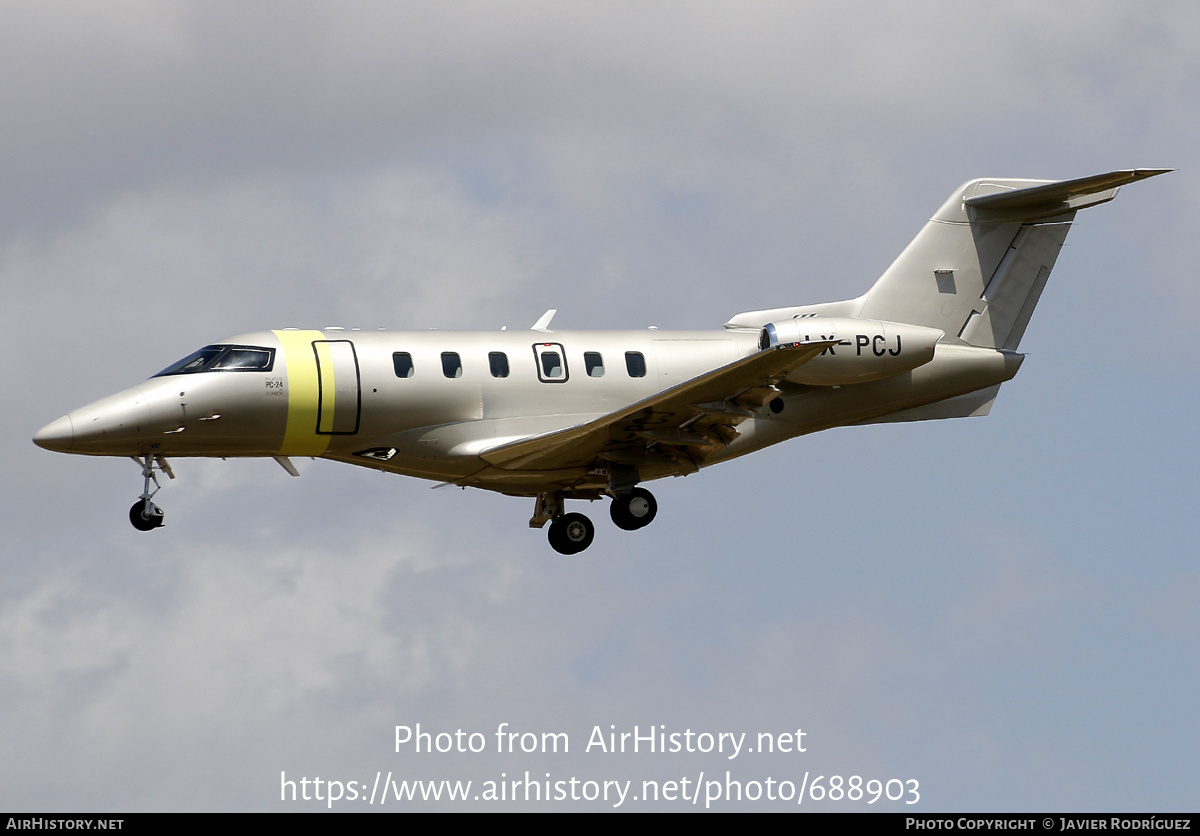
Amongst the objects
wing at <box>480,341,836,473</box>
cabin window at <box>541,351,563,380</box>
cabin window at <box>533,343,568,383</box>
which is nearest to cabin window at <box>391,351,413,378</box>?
wing at <box>480,341,836,473</box>

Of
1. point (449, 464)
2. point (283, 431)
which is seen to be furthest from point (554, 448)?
point (283, 431)

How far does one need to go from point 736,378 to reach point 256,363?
26.8 ft

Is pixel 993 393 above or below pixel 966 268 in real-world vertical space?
below

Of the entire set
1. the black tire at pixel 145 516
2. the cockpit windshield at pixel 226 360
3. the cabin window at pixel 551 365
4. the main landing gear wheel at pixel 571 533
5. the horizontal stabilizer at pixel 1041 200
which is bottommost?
the main landing gear wheel at pixel 571 533

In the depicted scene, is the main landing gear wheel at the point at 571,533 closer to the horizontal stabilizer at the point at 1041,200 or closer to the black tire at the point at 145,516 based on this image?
the black tire at the point at 145,516

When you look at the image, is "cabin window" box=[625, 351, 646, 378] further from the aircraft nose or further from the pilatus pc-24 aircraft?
the aircraft nose

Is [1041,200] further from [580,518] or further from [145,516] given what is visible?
[145,516]

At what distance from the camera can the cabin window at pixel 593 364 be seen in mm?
31531

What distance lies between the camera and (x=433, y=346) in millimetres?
30906

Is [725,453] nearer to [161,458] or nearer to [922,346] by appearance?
[922,346]

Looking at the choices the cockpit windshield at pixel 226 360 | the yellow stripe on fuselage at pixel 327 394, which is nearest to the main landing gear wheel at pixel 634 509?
the yellow stripe on fuselage at pixel 327 394

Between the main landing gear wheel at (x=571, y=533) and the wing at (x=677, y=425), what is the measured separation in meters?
1.58

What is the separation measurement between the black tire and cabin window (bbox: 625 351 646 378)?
336 inches

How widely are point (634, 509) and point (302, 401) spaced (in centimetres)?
605
